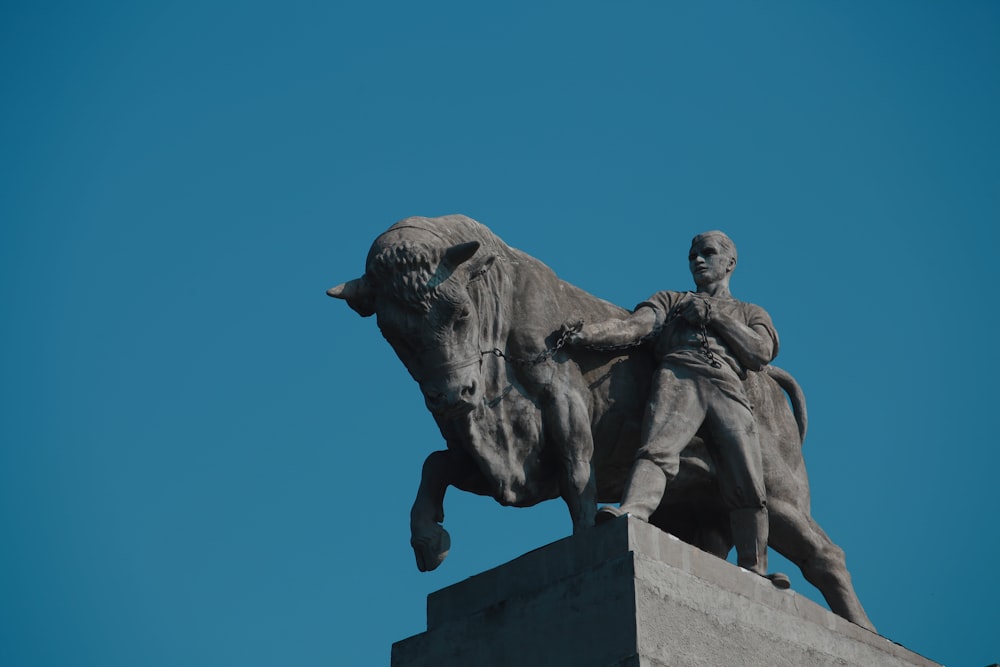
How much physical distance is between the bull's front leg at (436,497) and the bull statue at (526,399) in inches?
0.5

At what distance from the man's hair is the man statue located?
2.16 feet

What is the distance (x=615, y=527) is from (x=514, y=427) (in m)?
1.77

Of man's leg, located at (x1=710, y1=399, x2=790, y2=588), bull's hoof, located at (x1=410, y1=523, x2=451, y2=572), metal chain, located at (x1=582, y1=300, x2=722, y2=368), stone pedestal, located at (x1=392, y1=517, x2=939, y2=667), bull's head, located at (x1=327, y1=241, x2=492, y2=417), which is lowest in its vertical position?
stone pedestal, located at (x1=392, y1=517, x2=939, y2=667)

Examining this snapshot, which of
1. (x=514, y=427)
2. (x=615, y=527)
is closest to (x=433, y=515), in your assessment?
(x=514, y=427)

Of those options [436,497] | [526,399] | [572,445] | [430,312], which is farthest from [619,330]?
[436,497]

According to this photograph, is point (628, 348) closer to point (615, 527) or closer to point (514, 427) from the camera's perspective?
point (514, 427)

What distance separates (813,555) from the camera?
15.9m

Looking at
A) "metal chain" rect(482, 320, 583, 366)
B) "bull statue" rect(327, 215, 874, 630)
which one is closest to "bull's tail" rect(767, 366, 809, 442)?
"bull statue" rect(327, 215, 874, 630)

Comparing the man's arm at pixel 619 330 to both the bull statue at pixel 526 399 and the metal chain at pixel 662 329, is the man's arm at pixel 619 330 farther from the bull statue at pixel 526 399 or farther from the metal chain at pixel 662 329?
the bull statue at pixel 526 399

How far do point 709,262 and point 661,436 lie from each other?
237 centimetres

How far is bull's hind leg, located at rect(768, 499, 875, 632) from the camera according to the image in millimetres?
15836

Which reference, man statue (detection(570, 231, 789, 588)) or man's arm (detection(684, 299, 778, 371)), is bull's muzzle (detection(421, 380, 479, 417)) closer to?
man statue (detection(570, 231, 789, 588))

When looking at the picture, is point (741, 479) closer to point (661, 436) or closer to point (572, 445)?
point (661, 436)

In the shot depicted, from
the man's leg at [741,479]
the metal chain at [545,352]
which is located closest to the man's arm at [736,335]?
the man's leg at [741,479]
